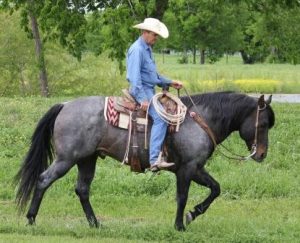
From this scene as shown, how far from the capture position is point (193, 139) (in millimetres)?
8172

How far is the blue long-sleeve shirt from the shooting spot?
26.1 ft

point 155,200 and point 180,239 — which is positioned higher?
point 180,239

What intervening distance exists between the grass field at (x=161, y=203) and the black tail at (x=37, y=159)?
1.31ft

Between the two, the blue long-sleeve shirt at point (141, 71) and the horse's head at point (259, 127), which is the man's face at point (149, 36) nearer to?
the blue long-sleeve shirt at point (141, 71)

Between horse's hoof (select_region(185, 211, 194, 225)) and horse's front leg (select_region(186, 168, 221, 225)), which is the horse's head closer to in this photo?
horse's front leg (select_region(186, 168, 221, 225))

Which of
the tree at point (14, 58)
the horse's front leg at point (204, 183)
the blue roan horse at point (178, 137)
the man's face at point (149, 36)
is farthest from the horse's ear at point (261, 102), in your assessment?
the tree at point (14, 58)

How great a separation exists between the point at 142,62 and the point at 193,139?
1.11 metres

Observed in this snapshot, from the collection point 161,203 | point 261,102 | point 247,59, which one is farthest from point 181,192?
point 247,59

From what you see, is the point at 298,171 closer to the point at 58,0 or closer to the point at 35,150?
the point at 35,150

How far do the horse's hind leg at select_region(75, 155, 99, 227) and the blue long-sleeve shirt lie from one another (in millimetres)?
1081

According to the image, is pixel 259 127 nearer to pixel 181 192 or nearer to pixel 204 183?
pixel 204 183

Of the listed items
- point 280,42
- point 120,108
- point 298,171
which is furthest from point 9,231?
point 280,42

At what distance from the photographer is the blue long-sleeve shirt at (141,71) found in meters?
7.95

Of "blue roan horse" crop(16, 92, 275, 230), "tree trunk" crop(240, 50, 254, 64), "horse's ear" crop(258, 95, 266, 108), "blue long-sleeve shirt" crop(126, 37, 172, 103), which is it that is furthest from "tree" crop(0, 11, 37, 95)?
"tree trunk" crop(240, 50, 254, 64)
